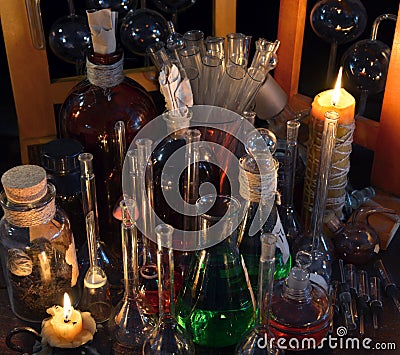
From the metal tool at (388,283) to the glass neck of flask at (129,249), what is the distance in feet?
1.02

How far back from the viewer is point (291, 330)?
697 mm

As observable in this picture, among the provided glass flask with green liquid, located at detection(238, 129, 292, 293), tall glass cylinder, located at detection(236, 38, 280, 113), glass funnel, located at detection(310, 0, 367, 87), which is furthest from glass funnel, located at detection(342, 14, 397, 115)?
glass flask with green liquid, located at detection(238, 129, 292, 293)

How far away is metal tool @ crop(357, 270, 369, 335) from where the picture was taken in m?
0.76

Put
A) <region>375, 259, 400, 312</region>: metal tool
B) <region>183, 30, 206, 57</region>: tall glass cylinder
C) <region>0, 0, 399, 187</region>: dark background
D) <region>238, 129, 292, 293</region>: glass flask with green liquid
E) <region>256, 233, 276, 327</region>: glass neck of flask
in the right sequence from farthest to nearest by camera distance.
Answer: <region>0, 0, 399, 187</region>: dark background, <region>183, 30, 206, 57</region>: tall glass cylinder, <region>375, 259, 400, 312</region>: metal tool, <region>238, 129, 292, 293</region>: glass flask with green liquid, <region>256, 233, 276, 327</region>: glass neck of flask

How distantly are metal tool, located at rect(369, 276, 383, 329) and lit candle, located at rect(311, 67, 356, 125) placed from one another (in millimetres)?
207

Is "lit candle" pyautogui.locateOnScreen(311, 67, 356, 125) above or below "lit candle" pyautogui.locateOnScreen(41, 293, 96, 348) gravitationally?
above

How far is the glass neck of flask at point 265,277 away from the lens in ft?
1.90

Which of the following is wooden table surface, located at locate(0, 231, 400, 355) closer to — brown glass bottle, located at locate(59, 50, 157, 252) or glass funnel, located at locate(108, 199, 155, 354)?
glass funnel, located at locate(108, 199, 155, 354)

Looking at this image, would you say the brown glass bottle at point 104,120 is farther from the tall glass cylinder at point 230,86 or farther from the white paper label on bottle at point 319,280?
the white paper label on bottle at point 319,280

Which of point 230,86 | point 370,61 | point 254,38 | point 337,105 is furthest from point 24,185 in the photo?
point 254,38

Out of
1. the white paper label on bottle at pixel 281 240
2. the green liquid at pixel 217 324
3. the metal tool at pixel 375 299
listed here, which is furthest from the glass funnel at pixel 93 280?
the metal tool at pixel 375 299

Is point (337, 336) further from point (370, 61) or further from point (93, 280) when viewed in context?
point (370, 61)

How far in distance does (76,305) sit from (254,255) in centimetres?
22

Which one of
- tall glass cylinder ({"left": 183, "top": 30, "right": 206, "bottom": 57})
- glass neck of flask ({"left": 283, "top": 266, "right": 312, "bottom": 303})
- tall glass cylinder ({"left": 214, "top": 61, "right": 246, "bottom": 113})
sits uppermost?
tall glass cylinder ({"left": 183, "top": 30, "right": 206, "bottom": 57})
